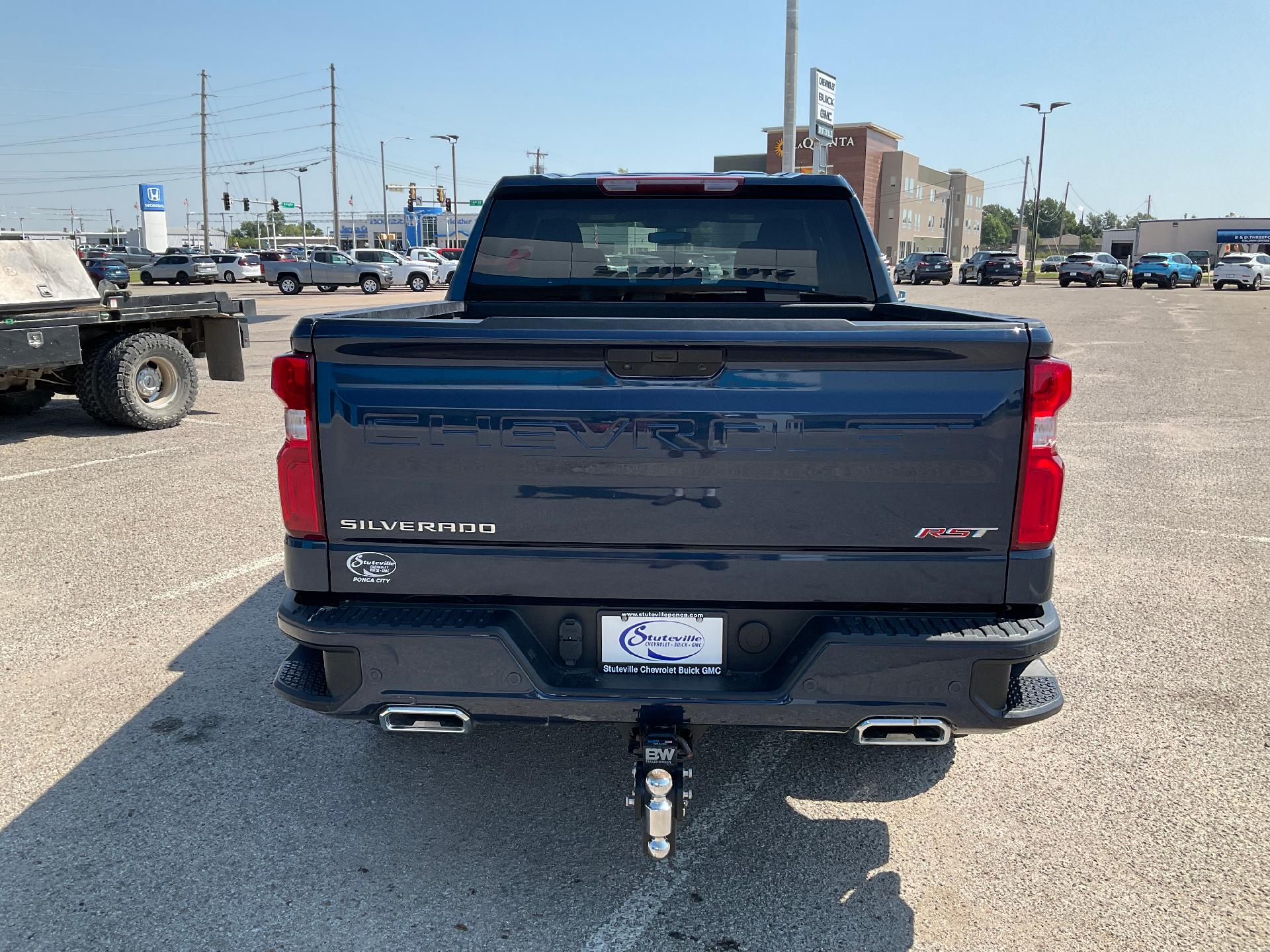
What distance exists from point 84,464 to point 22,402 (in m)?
3.17

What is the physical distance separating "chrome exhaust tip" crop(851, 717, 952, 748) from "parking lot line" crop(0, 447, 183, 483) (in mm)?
7853

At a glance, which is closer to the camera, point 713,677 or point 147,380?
point 713,677

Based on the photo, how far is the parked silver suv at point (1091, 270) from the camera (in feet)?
164

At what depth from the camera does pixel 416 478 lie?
265cm

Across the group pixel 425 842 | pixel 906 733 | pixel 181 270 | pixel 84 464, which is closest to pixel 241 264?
pixel 181 270

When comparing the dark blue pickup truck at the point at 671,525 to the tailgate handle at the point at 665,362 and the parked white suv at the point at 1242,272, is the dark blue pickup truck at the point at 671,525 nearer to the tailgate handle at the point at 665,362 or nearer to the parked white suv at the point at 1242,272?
the tailgate handle at the point at 665,362

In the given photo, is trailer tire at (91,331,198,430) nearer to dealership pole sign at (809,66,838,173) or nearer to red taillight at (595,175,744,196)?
red taillight at (595,175,744,196)

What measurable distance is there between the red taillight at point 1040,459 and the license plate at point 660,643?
86 centimetres

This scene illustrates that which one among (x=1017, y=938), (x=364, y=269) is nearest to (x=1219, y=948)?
(x=1017, y=938)

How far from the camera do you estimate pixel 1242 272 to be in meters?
48.6

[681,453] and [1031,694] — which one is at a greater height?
[681,453]

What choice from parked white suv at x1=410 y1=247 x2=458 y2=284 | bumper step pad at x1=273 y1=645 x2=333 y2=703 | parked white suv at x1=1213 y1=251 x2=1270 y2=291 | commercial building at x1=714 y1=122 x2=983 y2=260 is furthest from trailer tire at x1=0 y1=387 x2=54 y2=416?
commercial building at x1=714 y1=122 x2=983 y2=260

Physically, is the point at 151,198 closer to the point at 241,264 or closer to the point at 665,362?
the point at 241,264

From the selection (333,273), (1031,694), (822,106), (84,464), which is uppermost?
(822,106)
